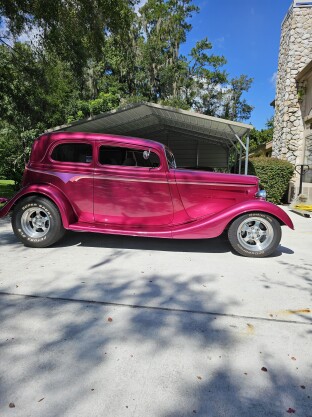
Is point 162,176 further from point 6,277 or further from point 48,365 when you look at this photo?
point 48,365

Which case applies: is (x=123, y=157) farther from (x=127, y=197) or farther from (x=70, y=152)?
(x=70, y=152)

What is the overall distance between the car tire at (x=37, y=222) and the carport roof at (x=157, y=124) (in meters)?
5.60

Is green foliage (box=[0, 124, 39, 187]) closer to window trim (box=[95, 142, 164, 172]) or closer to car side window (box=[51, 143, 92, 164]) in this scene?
car side window (box=[51, 143, 92, 164])

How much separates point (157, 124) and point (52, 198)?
9.87m

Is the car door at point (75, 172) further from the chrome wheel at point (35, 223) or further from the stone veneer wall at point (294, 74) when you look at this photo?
the stone veneer wall at point (294, 74)

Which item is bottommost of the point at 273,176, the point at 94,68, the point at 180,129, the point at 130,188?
the point at 130,188

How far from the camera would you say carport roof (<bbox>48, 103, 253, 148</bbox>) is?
9.77 metres

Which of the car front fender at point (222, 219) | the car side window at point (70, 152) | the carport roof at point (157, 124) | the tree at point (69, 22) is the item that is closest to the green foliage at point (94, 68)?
the tree at point (69, 22)

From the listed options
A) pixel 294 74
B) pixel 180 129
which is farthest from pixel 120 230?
pixel 294 74

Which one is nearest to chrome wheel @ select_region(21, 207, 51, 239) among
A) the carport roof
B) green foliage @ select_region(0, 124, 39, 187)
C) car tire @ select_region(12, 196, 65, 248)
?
car tire @ select_region(12, 196, 65, 248)

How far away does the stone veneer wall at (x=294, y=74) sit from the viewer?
508 inches

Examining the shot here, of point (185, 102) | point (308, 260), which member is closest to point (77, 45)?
point (308, 260)

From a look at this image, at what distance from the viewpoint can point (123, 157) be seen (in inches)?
197

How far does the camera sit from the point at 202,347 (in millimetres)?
2430
